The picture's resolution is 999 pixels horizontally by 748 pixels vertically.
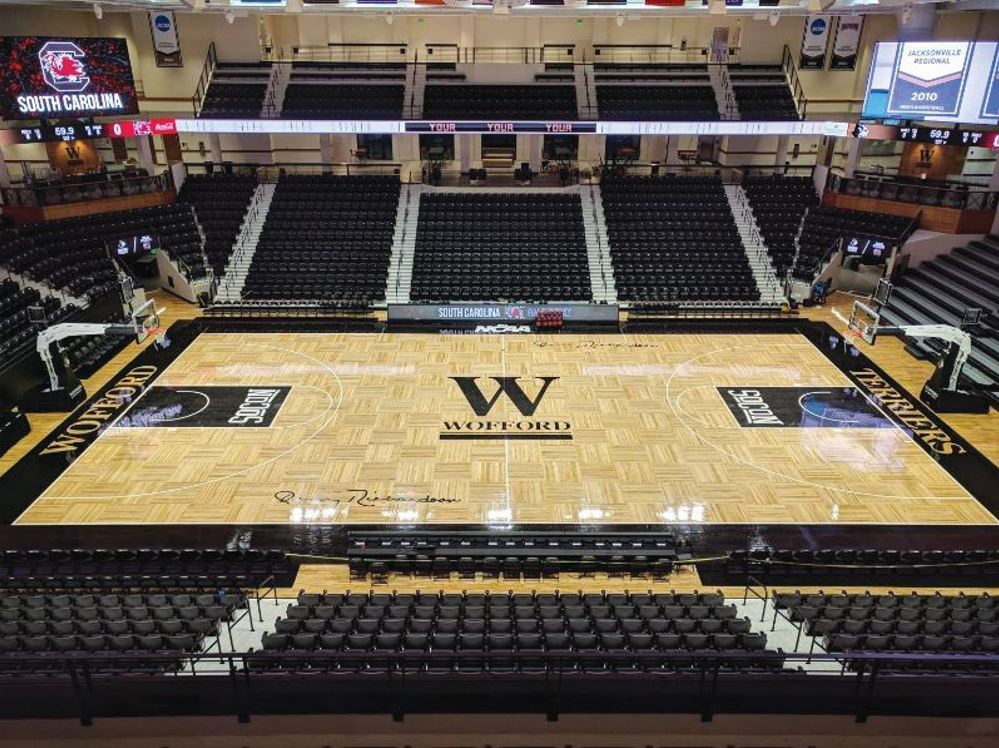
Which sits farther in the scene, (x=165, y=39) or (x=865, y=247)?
(x=165, y=39)

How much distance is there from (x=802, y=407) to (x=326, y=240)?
16.7 metres

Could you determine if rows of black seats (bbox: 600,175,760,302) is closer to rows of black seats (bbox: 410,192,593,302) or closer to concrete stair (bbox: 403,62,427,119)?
rows of black seats (bbox: 410,192,593,302)

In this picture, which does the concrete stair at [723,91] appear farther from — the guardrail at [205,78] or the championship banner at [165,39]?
the championship banner at [165,39]

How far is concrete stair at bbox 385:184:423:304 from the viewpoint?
23078 mm

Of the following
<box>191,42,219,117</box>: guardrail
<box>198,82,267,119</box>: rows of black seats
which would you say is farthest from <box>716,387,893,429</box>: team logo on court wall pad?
<box>191,42,219,117</box>: guardrail

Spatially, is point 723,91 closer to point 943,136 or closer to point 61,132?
point 943,136

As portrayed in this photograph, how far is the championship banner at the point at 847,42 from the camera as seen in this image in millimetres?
27094

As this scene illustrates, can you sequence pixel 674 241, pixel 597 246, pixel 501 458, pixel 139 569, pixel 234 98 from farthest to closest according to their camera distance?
pixel 234 98 → pixel 674 241 → pixel 597 246 → pixel 501 458 → pixel 139 569

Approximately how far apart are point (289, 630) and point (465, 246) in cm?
1783

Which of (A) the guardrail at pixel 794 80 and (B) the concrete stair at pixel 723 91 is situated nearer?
(A) the guardrail at pixel 794 80

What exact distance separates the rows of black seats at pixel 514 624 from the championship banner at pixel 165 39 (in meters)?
26.0

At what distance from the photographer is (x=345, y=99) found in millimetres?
28750
